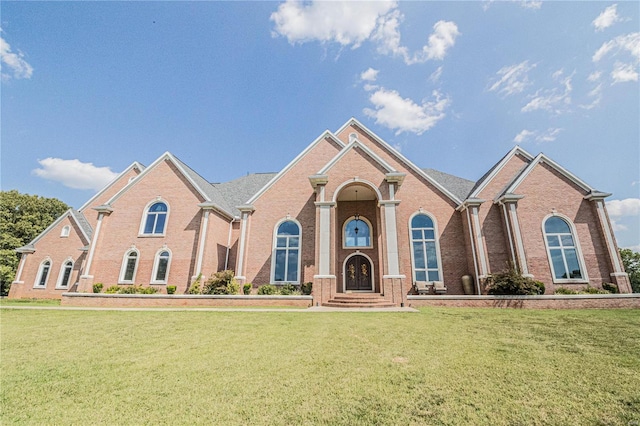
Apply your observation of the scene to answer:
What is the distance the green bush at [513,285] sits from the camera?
12844mm

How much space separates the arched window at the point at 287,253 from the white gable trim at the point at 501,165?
455 inches

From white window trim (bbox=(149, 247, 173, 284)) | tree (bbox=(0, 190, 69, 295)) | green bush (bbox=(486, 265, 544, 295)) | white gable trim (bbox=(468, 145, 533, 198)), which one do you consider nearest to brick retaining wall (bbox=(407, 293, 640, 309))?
green bush (bbox=(486, 265, 544, 295))

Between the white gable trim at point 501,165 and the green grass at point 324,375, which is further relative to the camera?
the white gable trim at point 501,165

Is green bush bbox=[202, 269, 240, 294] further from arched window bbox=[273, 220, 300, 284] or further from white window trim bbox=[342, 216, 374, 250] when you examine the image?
white window trim bbox=[342, 216, 374, 250]

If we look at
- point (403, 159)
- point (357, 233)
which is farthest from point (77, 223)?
point (403, 159)

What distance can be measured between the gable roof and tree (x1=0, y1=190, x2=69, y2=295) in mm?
9387

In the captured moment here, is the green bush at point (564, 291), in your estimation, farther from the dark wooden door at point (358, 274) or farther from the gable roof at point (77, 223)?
the gable roof at point (77, 223)

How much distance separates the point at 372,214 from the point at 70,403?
1630cm

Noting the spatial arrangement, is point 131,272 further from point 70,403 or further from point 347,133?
point 347,133

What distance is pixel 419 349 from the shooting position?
5.42 meters

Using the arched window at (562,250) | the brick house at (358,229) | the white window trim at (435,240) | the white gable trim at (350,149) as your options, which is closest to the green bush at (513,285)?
the brick house at (358,229)

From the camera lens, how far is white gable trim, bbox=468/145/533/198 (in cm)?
1702

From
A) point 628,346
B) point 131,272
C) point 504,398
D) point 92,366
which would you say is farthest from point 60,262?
point 628,346

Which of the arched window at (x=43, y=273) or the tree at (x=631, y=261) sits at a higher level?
the tree at (x=631, y=261)
